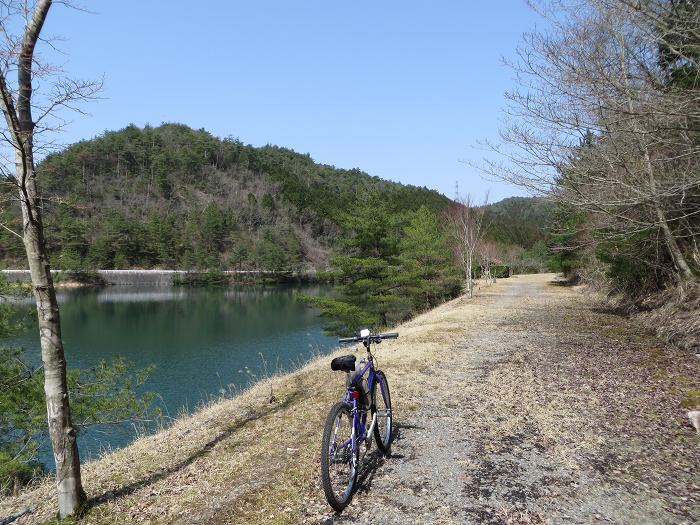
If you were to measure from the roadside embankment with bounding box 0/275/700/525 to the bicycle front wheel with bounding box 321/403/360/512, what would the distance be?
0.47ft

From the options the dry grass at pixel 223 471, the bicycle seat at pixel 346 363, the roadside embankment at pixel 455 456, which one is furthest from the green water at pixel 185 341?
the bicycle seat at pixel 346 363

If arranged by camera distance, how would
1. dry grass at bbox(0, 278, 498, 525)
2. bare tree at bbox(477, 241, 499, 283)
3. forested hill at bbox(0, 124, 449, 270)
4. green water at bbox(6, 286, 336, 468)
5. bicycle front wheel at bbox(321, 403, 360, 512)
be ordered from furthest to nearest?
forested hill at bbox(0, 124, 449, 270)
bare tree at bbox(477, 241, 499, 283)
green water at bbox(6, 286, 336, 468)
dry grass at bbox(0, 278, 498, 525)
bicycle front wheel at bbox(321, 403, 360, 512)

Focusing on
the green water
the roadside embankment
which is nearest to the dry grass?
the roadside embankment

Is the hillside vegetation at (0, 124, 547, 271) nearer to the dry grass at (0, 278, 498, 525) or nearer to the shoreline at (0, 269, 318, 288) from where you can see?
the shoreline at (0, 269, 318, 288)

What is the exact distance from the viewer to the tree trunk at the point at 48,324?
3.45 m

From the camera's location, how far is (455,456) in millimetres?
4570

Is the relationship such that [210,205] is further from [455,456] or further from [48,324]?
[455,456]

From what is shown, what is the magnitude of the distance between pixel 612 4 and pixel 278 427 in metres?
7.96

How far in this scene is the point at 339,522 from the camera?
3.49 m

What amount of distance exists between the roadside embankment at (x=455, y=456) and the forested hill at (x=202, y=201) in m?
67.7

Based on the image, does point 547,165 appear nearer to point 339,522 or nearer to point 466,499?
point 466,499

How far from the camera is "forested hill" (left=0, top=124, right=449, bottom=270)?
95375mm

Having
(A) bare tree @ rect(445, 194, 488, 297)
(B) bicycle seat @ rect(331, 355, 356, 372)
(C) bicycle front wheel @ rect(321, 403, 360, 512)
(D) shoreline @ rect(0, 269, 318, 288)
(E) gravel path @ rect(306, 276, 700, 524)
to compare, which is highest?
(A) bare tree @ rect(445, 194, 488, 297)

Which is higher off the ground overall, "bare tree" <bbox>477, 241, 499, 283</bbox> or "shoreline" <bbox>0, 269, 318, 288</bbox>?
"bare tree" <bbox>477, 241, 499, 283</bbox>
